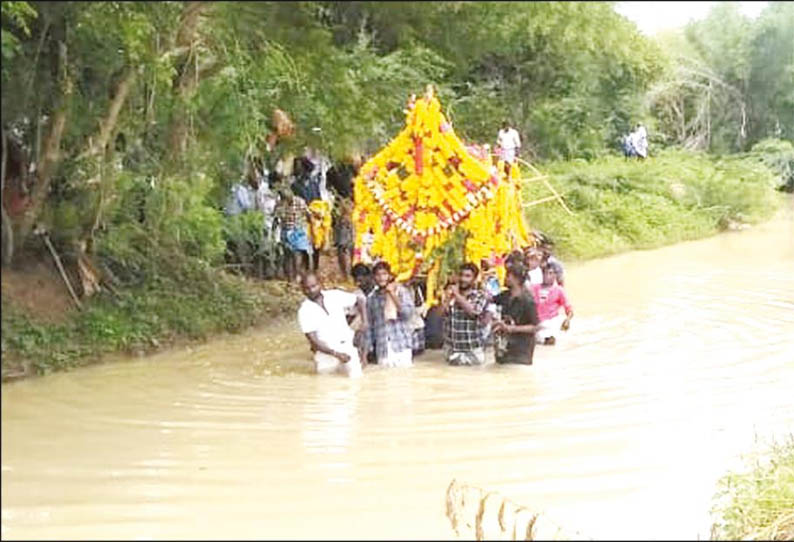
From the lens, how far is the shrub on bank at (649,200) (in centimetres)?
1684

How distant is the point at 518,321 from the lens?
895 cm

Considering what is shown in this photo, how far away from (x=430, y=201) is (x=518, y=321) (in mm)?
1211

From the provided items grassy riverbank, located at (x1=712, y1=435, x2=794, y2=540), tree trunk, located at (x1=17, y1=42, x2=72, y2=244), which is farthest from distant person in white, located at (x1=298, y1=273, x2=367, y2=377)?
tree trunk, located at (x1=17, y1=42, x2=72, y2=244)

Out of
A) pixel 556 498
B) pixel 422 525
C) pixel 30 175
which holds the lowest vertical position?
pixel 556 498

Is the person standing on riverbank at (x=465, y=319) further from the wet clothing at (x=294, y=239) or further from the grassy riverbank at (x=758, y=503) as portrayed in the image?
the wet clothing at (x=294, y=239)

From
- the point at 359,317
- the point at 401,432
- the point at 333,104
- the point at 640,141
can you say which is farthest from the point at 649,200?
the point at 333,104

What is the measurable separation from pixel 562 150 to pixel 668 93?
2.00 metres

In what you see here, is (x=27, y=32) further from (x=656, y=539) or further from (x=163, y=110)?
(x=163, y=110)

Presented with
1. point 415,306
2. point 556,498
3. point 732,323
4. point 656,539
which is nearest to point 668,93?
point 732,323

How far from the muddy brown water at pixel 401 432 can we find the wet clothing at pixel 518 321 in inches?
5.4

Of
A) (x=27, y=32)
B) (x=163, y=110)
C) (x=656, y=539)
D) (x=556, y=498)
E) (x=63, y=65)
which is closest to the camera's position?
Answer: (x=656, y=539)

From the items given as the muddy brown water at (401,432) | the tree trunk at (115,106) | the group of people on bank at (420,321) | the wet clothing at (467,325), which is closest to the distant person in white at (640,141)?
the muddy brown water at (401,432)

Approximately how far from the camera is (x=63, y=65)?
482 centimetres

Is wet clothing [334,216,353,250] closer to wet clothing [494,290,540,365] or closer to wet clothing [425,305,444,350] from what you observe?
wet clothing [425,305,444,350]
